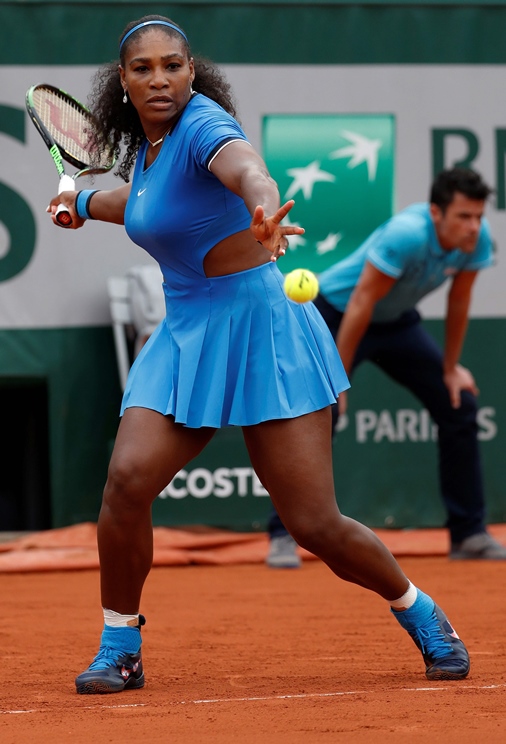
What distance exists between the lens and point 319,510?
3578 mm

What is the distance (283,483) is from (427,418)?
13.7ft

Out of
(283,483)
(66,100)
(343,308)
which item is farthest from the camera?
(343,308)

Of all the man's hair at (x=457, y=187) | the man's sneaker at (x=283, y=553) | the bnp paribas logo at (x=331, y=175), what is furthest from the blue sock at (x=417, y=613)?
the bnp paribas logo at (x=331, y=175)

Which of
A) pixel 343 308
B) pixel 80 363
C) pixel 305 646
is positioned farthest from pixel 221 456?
pixel 305 646

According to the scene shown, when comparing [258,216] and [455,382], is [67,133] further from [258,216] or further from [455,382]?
[455,382]

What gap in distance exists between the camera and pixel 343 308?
6.48 m

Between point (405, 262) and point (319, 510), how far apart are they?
2.76m

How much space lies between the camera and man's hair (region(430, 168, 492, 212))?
20.2 feet

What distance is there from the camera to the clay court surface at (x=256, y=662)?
317 cm

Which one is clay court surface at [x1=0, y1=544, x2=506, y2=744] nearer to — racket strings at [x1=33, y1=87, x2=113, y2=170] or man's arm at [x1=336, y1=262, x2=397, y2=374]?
man's arm at [x1=336, y1=262, x2=397, y2=374]

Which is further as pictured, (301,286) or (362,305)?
(362,305)

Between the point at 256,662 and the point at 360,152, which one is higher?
the point at 360,152

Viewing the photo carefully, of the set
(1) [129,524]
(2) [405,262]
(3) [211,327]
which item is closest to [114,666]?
(1) [129,524]

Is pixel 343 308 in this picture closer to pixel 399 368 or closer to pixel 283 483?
pixel 399 368
